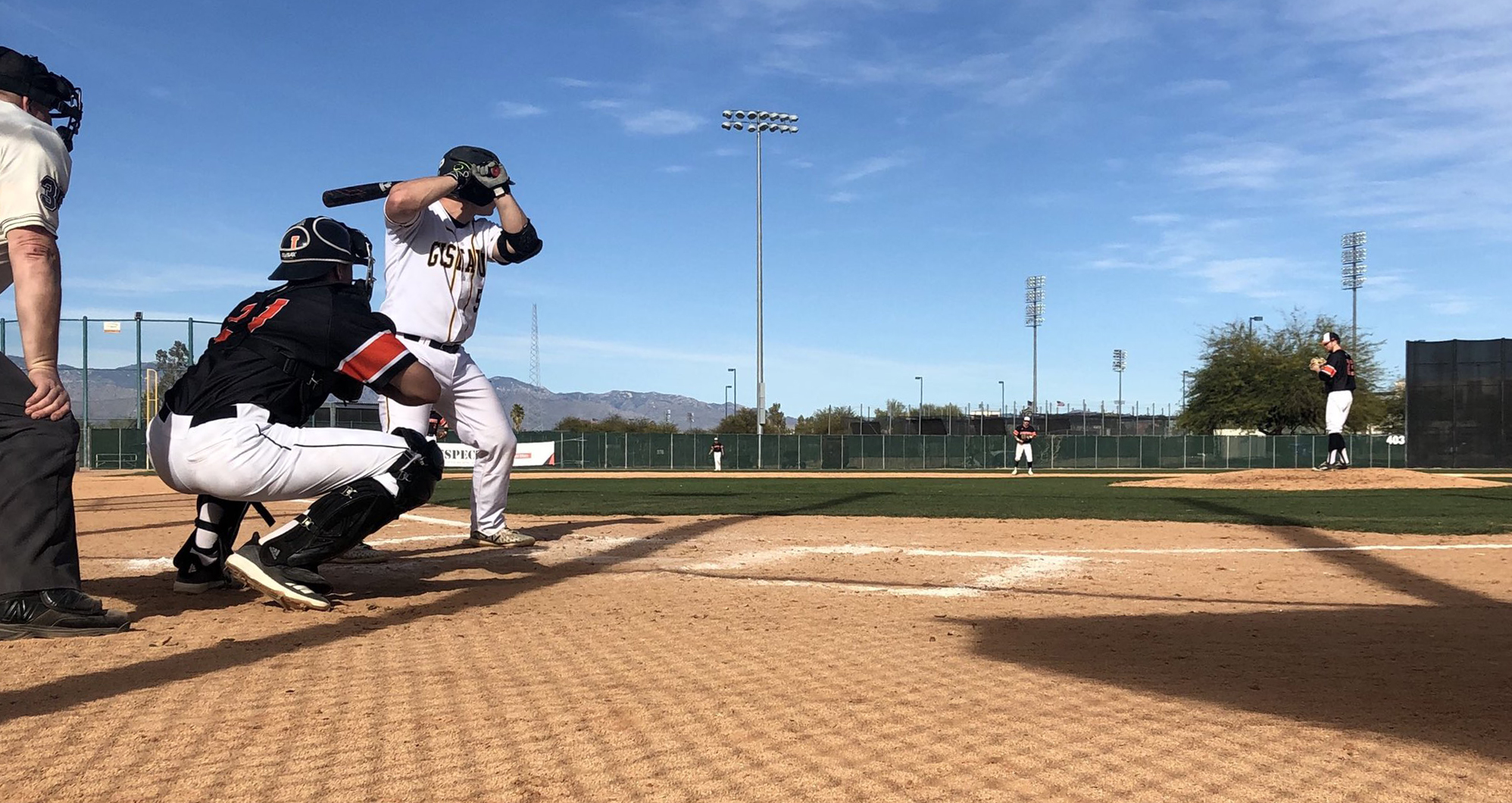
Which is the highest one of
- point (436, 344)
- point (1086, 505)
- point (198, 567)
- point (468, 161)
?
point (468, 161)

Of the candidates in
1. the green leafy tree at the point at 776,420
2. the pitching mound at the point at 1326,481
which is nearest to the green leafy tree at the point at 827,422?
the green leafy tree at the point at 776,420

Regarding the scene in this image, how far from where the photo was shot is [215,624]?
392 cm

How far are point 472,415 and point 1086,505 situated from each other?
760 cm

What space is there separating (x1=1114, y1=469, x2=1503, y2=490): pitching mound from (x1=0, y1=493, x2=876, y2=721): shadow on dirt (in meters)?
11.8

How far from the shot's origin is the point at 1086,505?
11695 mm

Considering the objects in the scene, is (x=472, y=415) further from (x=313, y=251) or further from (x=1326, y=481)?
(x=1326, y=481)

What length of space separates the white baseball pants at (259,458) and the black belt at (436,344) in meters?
1.73

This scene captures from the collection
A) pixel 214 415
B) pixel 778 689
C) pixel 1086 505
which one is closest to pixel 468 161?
pixel 214 415

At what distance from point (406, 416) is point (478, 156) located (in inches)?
62.6

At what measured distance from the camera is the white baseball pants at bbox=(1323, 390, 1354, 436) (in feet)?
49.5

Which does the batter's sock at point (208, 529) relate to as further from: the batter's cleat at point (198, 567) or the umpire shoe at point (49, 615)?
the umpire shoe at point (49, 615)

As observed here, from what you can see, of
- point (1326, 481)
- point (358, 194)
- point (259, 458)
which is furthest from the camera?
point (1326, 481)

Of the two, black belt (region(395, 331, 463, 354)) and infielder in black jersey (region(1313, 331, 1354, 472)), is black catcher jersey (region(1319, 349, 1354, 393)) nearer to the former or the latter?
infielder in black jersey (region(1313, 331, 1354, 472))

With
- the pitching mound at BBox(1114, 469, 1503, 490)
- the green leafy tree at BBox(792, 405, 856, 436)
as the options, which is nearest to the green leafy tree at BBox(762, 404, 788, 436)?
the green leafy tree at BBox(792, 405, 856, 436)
